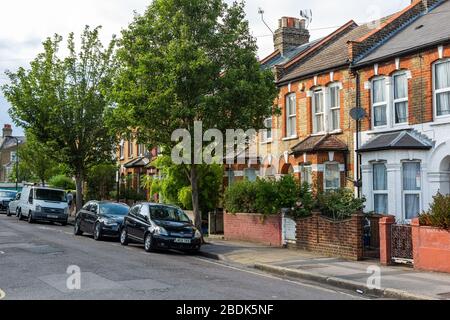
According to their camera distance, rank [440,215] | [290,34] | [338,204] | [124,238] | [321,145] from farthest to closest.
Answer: [290,34] < [321,145] < [124,238] < [338,204] < [440,215]

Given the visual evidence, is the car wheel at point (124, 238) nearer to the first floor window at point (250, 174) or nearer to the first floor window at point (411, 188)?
the first floor window at point (250, 174)

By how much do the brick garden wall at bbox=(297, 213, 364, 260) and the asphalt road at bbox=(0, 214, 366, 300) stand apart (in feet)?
10.3

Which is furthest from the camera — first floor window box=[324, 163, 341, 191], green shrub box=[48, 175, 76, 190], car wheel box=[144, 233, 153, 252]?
green shrub box=[48, 175, 76, 190]

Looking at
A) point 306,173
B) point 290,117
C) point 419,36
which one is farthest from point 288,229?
point 419,36

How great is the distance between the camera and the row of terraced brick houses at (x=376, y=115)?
1798cm

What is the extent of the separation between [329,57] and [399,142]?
6.88 m

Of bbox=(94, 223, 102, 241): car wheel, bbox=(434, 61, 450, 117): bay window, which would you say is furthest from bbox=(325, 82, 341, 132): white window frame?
bbox=(94, 223, 102, 241): car wheel

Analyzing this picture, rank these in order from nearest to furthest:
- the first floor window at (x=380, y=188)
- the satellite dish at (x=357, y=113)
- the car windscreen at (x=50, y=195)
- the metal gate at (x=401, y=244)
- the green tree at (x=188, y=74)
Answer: the metal gate at (x=401, y=244), the green tree at (x=188, y=74), the first floor window at (x=380, y=188), the satellite dish at (x=357, y=113), the car windscreen at (x=50, y=195)

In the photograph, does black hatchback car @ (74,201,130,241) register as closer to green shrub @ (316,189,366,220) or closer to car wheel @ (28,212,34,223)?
car wheel @ (28,212,34,223)

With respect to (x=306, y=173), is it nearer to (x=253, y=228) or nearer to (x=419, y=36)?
(x=253, y=228)

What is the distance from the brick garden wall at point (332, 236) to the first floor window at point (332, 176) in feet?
15.4

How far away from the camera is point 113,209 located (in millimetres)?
21625

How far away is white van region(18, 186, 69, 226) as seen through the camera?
28750 millimetres

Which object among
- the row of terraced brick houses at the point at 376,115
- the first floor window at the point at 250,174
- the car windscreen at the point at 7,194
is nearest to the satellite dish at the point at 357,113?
the row of terraced brick houses at the point at 376,115
